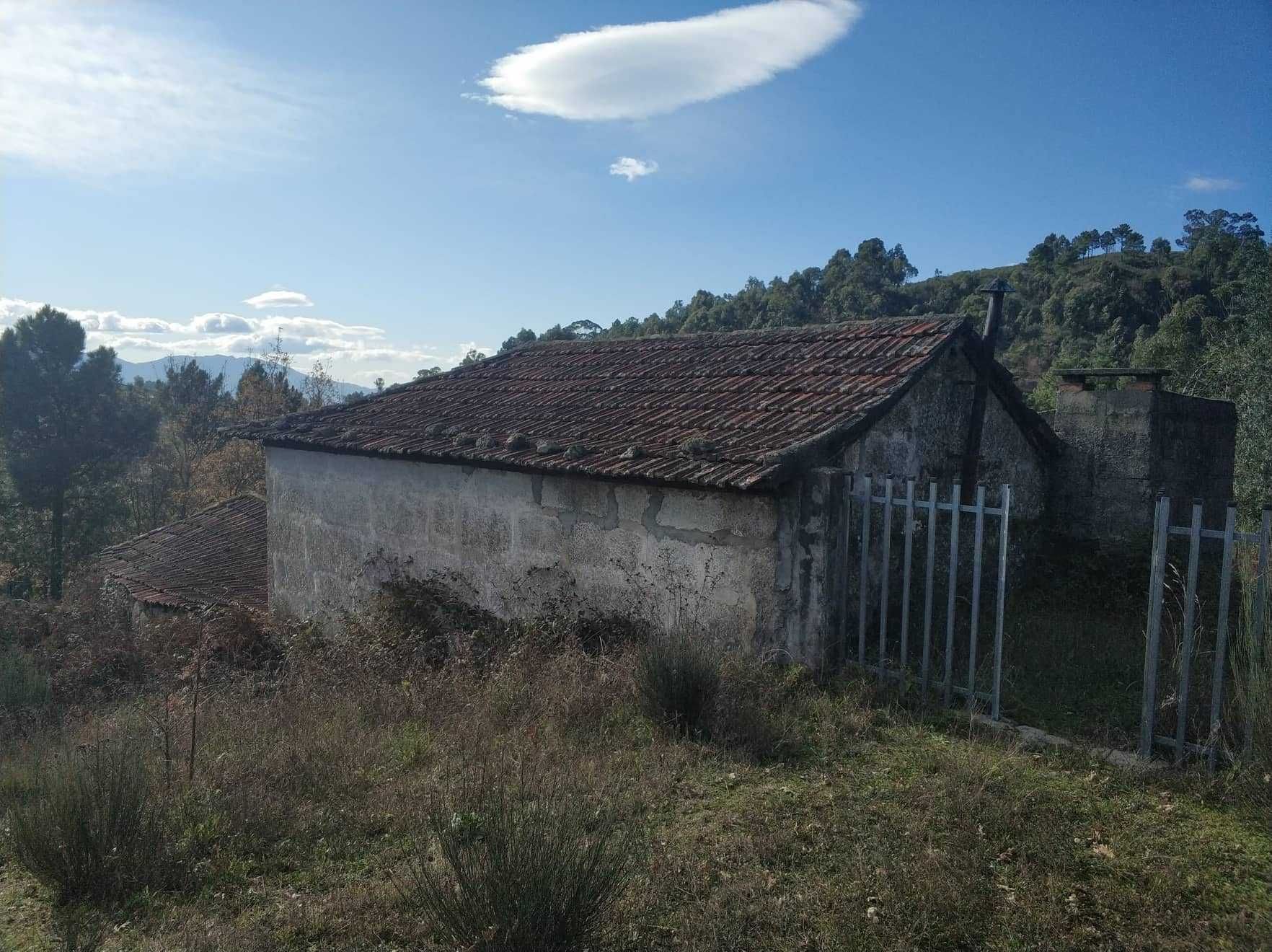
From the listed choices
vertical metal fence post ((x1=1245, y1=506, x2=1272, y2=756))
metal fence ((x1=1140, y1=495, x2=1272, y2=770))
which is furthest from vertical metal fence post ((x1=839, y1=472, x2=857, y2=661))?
vertical metal fence post ((x1=1245, y1=506, x2=1272, y2=756))

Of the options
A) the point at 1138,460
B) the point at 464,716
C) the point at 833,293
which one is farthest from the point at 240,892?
the point at 833,293

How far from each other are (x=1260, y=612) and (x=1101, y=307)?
89.1ft

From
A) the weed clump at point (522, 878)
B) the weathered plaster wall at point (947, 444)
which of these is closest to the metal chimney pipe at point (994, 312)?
the weathered plaster wall at point (947, 444)

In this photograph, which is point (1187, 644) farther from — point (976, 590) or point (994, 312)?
point (994, 312)

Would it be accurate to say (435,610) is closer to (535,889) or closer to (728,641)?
(728,641)

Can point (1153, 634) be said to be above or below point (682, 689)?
above

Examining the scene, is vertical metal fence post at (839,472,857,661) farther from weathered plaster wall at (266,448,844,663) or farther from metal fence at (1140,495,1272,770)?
metal fence at (1140,495,1272,770)

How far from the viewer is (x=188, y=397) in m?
44.6

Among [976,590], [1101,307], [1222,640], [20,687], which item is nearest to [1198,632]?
[1222,640]

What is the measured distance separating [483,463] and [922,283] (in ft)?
100

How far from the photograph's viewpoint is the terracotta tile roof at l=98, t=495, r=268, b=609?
17.9 metres

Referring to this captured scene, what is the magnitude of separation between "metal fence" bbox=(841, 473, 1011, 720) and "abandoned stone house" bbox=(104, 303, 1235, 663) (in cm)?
33

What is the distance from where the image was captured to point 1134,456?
9938 mm

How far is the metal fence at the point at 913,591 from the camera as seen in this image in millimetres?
5855
